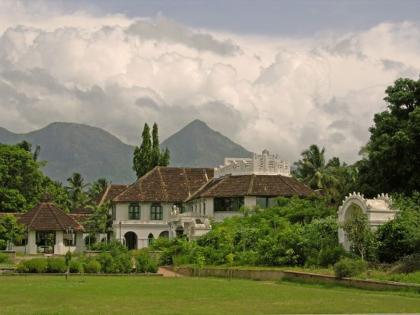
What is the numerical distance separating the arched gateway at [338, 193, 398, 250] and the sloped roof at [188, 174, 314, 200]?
2563 cm

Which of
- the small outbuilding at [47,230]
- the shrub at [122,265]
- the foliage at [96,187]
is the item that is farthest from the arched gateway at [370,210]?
the foliage at [96,187]

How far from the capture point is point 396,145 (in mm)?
42438

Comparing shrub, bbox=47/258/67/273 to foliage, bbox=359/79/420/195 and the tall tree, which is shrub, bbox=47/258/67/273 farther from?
the tall tree

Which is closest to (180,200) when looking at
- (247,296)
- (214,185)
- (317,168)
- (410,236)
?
(214,185)

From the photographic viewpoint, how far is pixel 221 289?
29859 millimetres

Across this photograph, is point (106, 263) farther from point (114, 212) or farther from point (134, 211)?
point (114, 212)

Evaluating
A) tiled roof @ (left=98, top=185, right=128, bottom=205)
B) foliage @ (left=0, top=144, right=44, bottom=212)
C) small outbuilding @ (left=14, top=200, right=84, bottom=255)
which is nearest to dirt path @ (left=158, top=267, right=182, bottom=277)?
small outbuilding @ (left=14, top=200, right=84, bottom=255)

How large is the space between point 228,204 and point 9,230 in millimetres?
18169

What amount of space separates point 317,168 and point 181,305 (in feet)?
200

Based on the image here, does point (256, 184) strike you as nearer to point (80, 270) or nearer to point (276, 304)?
point (80, 270)

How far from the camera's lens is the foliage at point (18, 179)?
79.3m

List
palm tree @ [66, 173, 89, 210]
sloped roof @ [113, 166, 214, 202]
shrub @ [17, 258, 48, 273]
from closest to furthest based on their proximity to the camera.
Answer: shrub @ [17, 258, 48, 273], sloped roof @ [113, 166, 214, 202], palm tree @ [66, 173, 89, 210]

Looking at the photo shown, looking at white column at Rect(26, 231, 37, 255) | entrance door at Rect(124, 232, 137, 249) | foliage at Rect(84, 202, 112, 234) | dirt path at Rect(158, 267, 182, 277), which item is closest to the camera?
dirt path at Rect(158, 267, 182, 277)

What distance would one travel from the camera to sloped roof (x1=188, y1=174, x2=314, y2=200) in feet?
215
